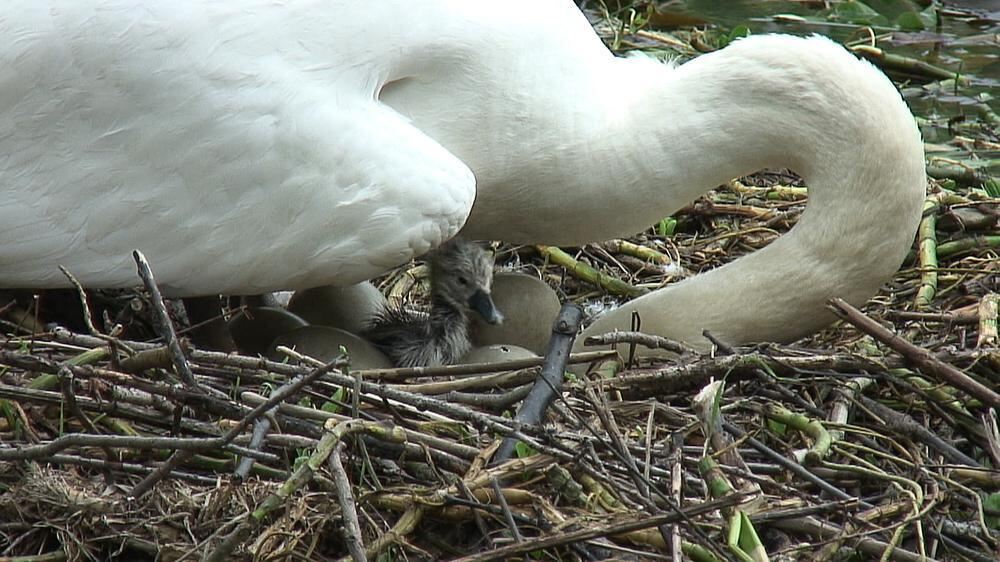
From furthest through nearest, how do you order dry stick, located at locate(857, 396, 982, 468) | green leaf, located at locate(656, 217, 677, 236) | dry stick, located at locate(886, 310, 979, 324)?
1. green leaf, located at locate(656, 217, 677, 236)
2. dry stick, located at locate(886, 310, 979, 324)
3. dry stick, located at locate(857, 396, 982, 468)

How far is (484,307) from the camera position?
17.4ft

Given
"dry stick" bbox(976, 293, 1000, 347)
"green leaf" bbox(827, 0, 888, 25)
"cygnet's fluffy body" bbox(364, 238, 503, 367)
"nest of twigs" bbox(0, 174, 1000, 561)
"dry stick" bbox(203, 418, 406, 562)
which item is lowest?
"green leaf" bbox(827, 0, 888, 25)

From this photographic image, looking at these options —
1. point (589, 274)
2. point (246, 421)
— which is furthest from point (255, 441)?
point (589, 274)

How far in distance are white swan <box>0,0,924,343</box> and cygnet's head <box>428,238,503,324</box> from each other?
361mm

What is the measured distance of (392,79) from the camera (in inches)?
185

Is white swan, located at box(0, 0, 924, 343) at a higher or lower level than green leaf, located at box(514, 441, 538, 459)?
higher

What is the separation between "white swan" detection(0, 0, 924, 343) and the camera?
14.9 feet

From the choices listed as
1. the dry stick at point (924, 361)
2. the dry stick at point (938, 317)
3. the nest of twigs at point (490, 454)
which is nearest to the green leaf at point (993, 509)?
the nest of twigs at point (490, 454)

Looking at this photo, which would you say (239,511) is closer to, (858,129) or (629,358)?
(629,358)

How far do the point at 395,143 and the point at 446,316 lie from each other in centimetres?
99

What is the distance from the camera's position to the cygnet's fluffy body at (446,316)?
5285 millimetres

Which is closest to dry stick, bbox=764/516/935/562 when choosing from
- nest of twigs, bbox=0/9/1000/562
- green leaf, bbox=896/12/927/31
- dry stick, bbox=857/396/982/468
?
nest of twigs, bbox=0/9/1000/562

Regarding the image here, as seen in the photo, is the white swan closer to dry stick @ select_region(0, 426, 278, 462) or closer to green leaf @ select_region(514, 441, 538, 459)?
green leaf @ select_region(514, 441, 538, 459)

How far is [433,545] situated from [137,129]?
150 cm
